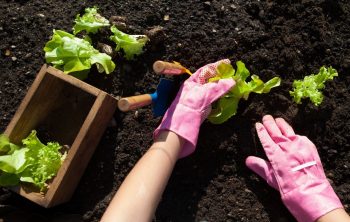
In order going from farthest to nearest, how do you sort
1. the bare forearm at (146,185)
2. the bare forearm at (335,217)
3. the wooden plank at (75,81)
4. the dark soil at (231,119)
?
the dark soil at (231,119) → the wooden plank at (75,81) → the bare forearm at (335,217) → the bare forearm at (146,185)

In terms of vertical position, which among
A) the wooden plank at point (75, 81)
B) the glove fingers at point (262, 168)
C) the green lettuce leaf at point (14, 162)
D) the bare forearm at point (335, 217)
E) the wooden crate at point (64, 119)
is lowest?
the green lettuce leaf at point (14, 162)

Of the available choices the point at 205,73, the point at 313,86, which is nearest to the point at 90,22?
the point at 205,73

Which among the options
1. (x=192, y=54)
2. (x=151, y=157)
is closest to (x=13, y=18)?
(x=192, y=54)

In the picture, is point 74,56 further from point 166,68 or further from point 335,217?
point 335,217

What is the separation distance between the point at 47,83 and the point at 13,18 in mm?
566

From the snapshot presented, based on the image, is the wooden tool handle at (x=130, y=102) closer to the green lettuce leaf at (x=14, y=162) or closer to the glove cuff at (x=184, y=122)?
the glove cuff at (x=184, y=122)

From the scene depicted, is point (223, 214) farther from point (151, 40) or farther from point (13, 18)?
point (13, 18)

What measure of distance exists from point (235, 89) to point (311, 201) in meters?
0.62

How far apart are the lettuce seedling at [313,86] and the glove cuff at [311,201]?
0.41 meters

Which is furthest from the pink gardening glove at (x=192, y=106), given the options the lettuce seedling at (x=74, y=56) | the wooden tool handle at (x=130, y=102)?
the lettuce seedling at (x=74, y=56)

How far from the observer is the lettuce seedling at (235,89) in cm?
199

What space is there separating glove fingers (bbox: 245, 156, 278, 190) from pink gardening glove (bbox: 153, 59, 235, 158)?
1.01 feet

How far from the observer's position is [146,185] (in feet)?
5.71

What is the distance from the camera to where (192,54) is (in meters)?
2.14
